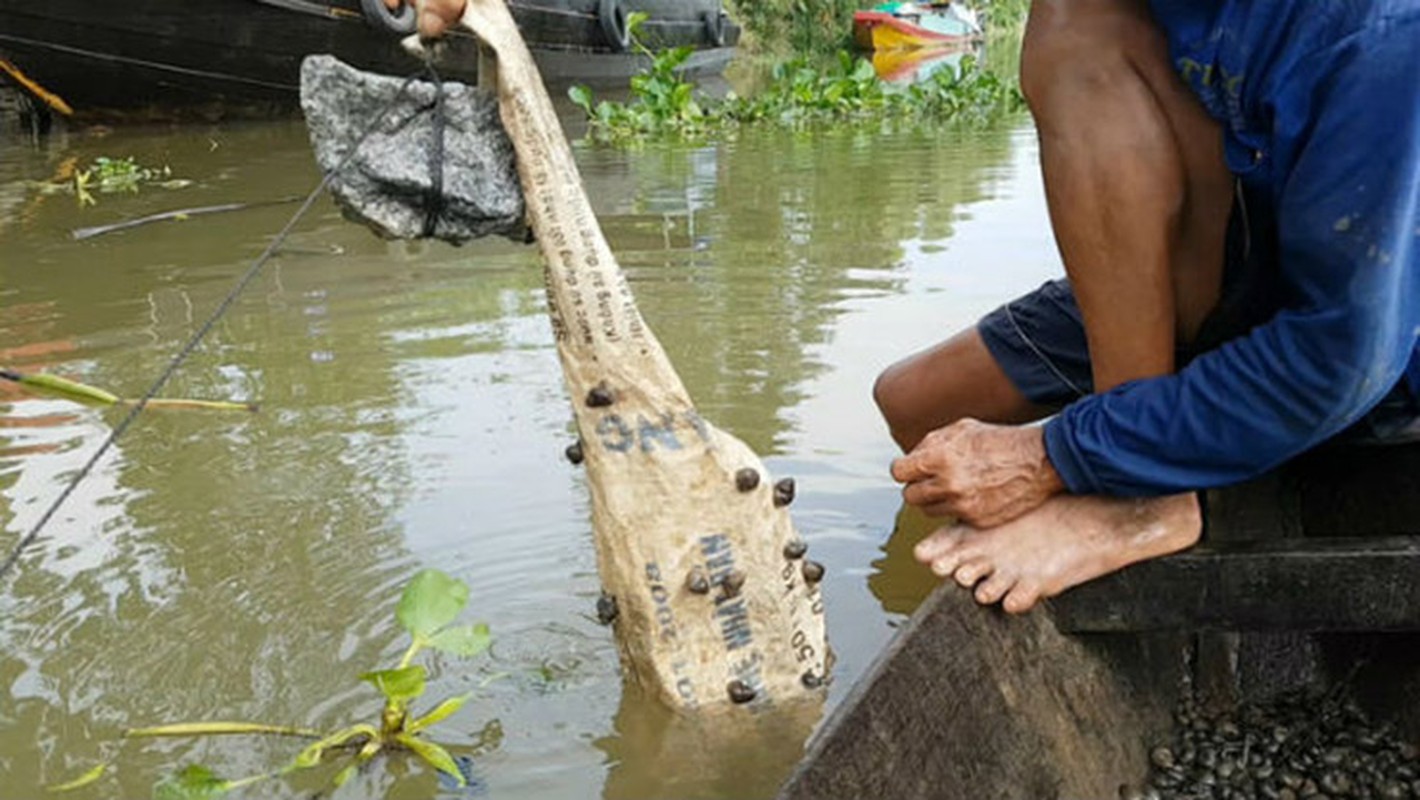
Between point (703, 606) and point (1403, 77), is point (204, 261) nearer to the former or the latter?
point (703, 606)

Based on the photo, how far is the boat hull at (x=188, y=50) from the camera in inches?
309

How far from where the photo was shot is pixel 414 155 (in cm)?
180

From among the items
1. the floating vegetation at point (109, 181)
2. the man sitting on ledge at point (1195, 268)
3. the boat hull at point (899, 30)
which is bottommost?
the boat hull at point (899, 30)

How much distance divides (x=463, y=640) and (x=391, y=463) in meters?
1.02

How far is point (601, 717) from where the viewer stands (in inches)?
71.4

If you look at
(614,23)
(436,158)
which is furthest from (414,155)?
(614,23)

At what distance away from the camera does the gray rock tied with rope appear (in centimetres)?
178

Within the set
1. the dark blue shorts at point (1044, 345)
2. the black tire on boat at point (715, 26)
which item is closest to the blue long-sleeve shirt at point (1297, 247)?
the dark blue shorts at point (1044, 345)

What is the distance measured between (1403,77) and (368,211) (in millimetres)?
1186

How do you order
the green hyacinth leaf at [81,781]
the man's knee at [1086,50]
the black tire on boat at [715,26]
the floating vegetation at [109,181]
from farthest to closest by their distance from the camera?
the black tire on boat at [715,26] < the floating vegetation at [109,181] < the green hyacinth leaf at [81,781] < the man's knee at [1086,50]

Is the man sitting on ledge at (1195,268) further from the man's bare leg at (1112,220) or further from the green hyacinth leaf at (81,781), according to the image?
the green hyacinth leaf at (81,781)

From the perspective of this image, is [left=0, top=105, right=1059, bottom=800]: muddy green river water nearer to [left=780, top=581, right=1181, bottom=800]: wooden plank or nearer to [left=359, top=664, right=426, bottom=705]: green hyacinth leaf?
[left=359, top=664, right=426, bottom=705]: green hyacinth leaf

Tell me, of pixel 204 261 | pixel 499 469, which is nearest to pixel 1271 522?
pixel 499 469

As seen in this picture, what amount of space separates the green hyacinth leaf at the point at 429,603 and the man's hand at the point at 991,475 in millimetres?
587
